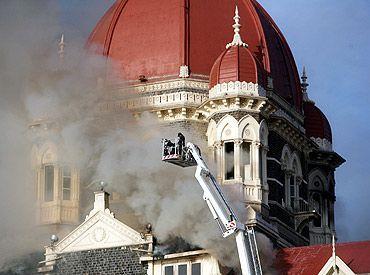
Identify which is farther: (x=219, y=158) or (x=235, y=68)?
(x=235, y=68)

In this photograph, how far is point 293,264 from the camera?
74.3 metres

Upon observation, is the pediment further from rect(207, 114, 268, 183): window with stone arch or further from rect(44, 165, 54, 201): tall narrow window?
rect(44, 165, 54, 201): tall narrow window

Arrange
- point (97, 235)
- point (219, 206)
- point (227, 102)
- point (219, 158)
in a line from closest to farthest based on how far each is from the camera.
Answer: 1. point (219, 206)
2. point (97, 235)
3. point (219, 158)
4. point (227, 102)

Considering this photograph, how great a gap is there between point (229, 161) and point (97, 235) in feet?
26.9

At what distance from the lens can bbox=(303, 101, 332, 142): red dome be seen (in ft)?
297

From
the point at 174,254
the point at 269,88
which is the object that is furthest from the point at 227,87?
the point at 174,254

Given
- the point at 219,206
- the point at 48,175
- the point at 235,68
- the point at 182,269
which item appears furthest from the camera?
the point at 48,175

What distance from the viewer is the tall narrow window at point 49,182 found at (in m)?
84.4

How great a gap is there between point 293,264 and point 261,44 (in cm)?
1652

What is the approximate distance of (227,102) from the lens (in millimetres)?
80812

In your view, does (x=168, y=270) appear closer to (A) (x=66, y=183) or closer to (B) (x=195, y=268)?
(B) (x=195, y=268)

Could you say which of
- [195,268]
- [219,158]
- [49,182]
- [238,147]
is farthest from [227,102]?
[49,182]

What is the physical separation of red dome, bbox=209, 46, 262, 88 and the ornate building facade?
52 millimetres

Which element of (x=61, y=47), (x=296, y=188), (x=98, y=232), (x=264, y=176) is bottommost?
(x=98, y=232)
